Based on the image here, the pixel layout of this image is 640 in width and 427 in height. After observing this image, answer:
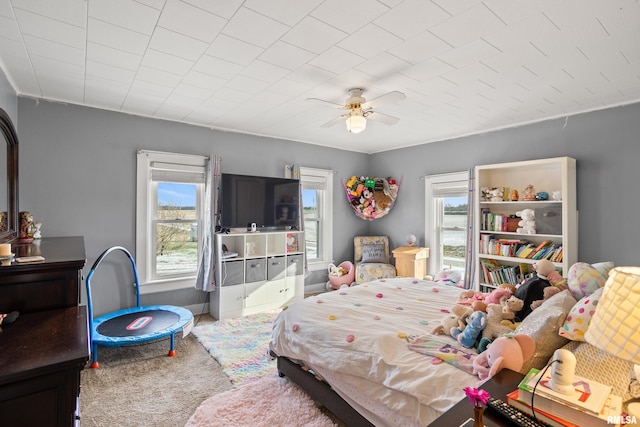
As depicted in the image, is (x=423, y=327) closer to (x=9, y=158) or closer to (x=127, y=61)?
(x=127, y=61)

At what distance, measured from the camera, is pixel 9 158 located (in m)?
2.75

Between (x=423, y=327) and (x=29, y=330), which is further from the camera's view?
(x=423, y=327)

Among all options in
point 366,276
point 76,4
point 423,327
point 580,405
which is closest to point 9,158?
point 76,4

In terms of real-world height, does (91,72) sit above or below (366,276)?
above

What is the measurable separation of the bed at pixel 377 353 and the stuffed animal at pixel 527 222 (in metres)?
1.49

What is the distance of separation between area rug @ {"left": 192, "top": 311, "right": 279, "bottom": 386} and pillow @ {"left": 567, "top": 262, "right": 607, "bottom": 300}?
2312 mm

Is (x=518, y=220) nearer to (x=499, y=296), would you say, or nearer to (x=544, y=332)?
(x=499, y=296)

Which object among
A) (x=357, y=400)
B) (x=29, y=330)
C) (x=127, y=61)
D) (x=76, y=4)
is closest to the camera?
(x=29, y=330)

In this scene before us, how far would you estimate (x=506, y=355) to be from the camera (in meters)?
1.42

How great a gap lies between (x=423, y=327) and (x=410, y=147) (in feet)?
12.2

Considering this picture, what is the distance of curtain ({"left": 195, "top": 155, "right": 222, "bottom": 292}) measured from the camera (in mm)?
4051

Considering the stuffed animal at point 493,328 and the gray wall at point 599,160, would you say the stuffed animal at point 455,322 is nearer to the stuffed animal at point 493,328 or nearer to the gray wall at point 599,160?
the stuffed animal at point 493,328

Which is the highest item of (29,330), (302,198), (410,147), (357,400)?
(410,147)

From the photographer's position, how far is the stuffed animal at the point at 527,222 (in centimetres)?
370
